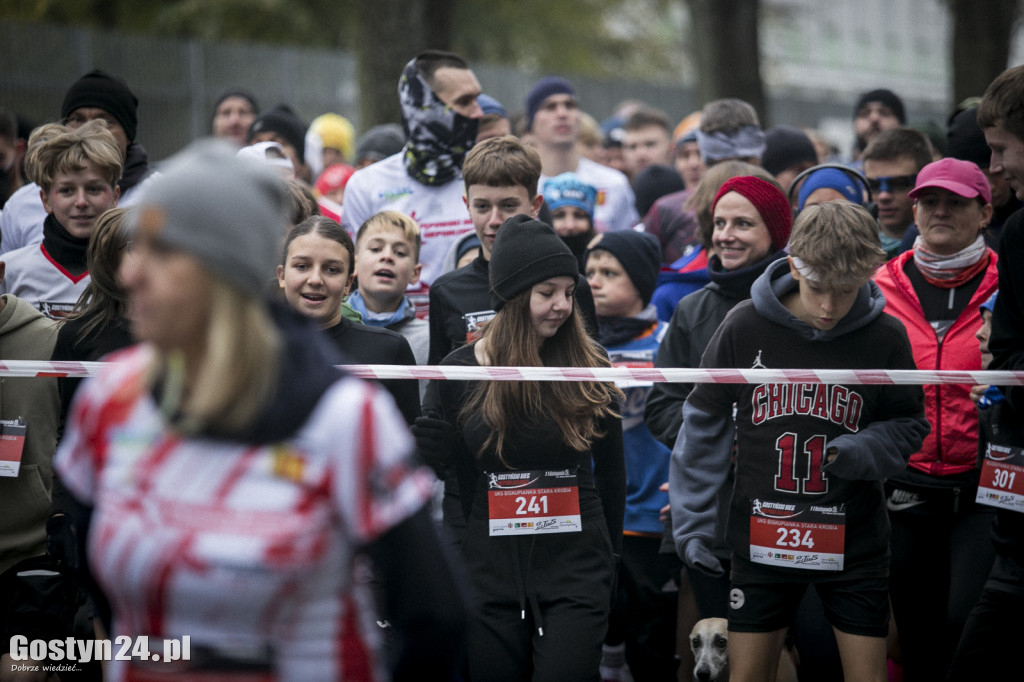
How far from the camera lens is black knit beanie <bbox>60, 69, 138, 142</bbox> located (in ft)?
22.3

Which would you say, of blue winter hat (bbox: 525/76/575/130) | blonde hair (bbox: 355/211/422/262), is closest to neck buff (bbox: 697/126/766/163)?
blue winter hat (bbox: 525/76/575/130)

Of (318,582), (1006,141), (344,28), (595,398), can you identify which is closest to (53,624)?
(595,398)

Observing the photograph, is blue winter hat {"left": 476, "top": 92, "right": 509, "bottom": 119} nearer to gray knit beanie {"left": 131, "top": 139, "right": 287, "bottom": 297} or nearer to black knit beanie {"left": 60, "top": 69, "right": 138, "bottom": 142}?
black knit beanie {"left": 60, "top": 69, "right": 138, "bottom": 142}

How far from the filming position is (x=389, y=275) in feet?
17.9

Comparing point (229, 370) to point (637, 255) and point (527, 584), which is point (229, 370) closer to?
point (527, 584)

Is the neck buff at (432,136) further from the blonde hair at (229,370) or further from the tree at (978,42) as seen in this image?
the tree at (978,42)

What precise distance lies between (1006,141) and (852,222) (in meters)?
0.76

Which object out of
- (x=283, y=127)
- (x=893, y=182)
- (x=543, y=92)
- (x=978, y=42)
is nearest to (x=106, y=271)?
(x=283, y=127)

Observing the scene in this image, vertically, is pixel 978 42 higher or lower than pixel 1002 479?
higher

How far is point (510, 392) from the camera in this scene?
430 centimetres

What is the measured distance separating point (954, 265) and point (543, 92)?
4.50m

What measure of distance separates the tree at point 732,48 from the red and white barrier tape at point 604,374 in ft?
38.2

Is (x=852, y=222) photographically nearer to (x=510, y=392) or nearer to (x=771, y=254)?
(x=771, y=254)

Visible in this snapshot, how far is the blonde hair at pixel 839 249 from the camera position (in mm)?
4102
